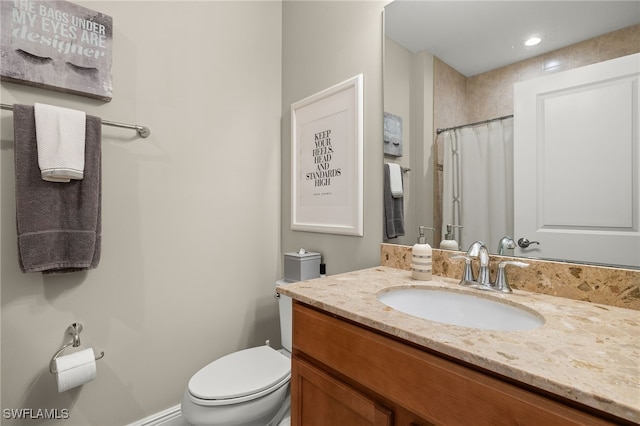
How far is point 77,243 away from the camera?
47.5 inches

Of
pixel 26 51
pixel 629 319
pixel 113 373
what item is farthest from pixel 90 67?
pixel 629 319

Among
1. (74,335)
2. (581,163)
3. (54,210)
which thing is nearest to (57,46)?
(54,210)

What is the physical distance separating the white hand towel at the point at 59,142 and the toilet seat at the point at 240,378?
97 cm

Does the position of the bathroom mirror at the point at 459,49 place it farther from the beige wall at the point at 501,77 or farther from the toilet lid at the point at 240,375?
the toilet lid at the point at 240,375

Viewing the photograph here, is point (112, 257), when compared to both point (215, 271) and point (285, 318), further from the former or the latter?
point (285, 318)

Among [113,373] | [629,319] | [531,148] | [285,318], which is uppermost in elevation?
[531,148]

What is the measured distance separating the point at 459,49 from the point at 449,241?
0.75m

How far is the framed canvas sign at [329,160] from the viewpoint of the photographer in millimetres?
1493

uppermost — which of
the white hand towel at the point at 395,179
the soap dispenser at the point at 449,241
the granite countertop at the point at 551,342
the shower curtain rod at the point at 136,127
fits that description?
the shower curtain rod at the point at 136,127

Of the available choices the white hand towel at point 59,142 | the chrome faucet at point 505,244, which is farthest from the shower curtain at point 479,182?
the white hand towel at point 59,142

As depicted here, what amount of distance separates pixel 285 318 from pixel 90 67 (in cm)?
146

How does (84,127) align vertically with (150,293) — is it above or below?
above

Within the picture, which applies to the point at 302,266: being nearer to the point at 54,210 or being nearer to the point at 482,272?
the point at 482,272

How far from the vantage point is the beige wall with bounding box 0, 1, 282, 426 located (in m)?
1.23
